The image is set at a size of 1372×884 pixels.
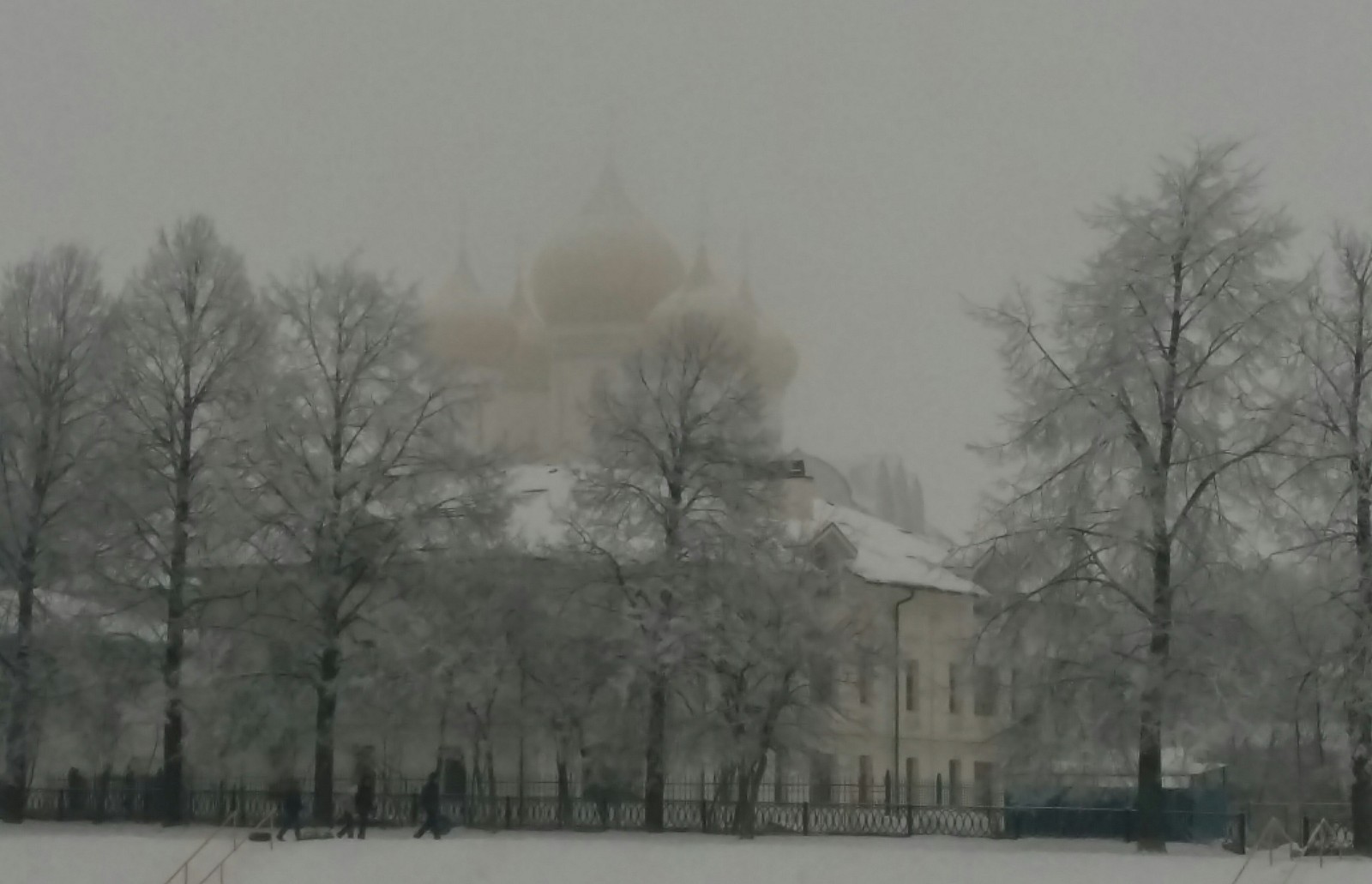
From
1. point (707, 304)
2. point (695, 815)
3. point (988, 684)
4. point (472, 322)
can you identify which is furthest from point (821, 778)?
point (472, 322)

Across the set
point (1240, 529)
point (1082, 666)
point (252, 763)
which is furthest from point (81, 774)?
point (1240, 529)

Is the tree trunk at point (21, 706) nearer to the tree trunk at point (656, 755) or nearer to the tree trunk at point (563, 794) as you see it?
the tree trunk at point (563, 794)

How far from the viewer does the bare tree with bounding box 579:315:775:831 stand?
38.2 m

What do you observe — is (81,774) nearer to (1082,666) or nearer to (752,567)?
(752,567)

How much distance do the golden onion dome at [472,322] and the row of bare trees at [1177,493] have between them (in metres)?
30.2

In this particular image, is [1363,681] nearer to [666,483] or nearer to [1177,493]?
[1177,493]

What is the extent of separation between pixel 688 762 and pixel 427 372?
8733mm

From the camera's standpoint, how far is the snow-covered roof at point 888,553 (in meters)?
50.6

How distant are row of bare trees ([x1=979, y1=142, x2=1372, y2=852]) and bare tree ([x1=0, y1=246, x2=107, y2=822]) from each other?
17.4 meters

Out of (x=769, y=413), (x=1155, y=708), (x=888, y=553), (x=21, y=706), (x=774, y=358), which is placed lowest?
(x=21, y=706)

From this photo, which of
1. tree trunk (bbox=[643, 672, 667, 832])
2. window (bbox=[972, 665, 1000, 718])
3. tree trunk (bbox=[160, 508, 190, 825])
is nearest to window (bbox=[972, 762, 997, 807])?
window (bbox=[972, 665, 1000, 718])

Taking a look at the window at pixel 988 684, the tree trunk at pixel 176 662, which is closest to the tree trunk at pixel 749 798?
the window at pixel 988 684

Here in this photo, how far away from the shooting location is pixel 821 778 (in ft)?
139

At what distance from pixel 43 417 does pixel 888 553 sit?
890 inches
